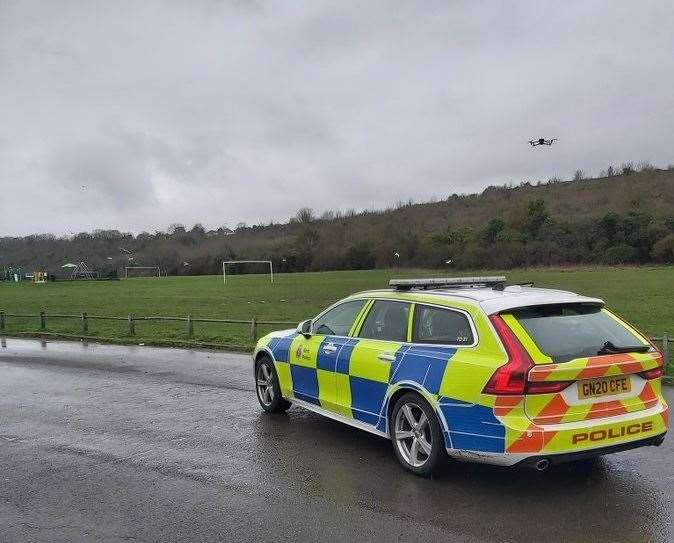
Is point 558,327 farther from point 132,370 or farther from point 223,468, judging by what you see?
point 132,370

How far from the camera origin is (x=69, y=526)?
15.6 ft

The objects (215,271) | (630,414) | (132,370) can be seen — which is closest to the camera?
(630,414)

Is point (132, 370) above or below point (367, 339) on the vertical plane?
below

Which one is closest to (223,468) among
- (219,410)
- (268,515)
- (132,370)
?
(268,515)

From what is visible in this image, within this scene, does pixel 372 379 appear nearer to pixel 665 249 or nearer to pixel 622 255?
pixel 665 249

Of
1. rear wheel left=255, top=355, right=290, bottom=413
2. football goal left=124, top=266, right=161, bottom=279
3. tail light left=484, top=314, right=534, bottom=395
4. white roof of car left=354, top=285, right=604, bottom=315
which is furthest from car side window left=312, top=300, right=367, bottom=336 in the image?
football goal left=124, top=266, right=161, bottom=279

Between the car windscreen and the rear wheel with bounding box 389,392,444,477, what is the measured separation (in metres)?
1.03

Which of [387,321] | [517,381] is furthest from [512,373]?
[387,321]

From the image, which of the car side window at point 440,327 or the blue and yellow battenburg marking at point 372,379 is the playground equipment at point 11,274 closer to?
the blue and yellow battenburg marking at point 372,379

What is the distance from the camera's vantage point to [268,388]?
8094 millimetres

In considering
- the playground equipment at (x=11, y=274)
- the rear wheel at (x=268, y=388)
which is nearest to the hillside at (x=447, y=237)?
the playground equipment at (x=11, y=274)

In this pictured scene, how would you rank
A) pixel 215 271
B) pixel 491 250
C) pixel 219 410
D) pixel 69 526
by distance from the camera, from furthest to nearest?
pixel 215 271 → pixel 491 250 → pixel 219 410 → pixel 69 526

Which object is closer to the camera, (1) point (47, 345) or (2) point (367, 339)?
(2) point (367, 339)

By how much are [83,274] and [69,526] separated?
141 meters
